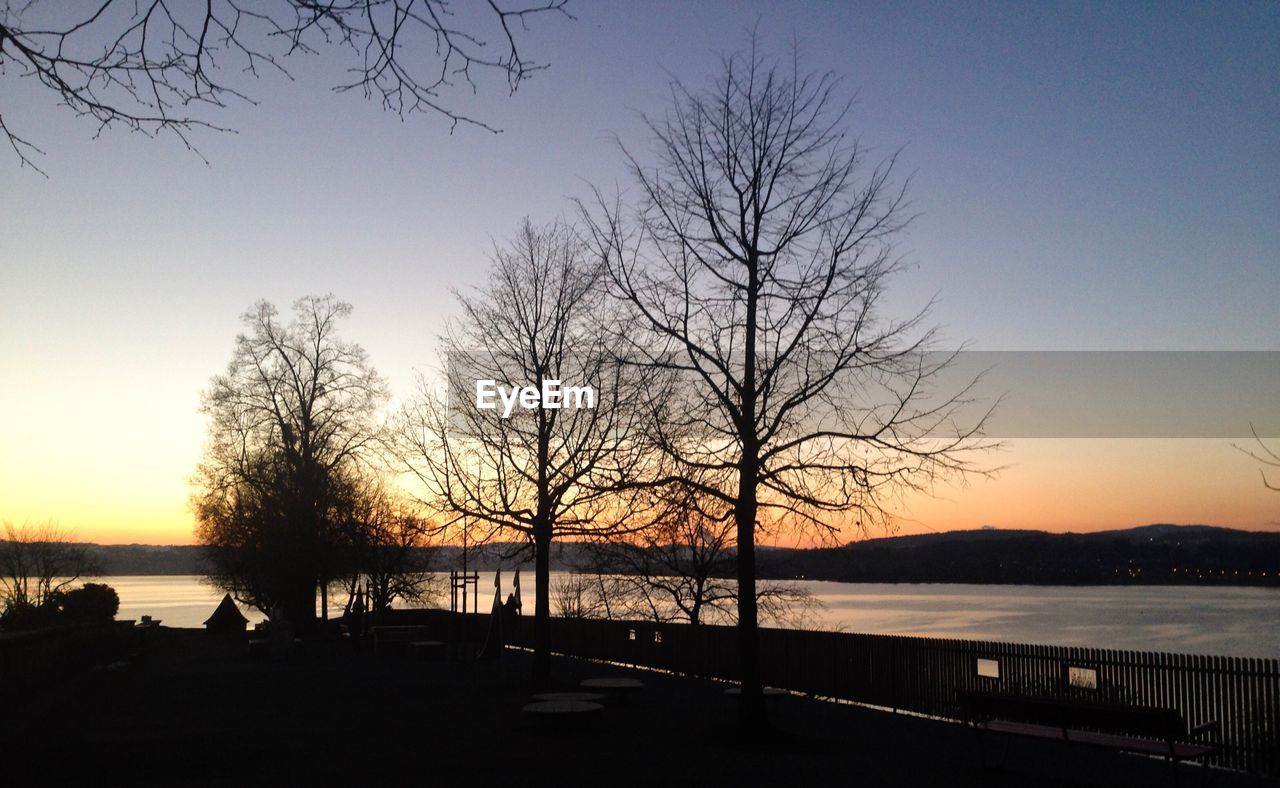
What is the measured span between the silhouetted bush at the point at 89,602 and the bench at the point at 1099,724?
36115mm

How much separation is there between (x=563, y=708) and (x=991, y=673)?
7.98 meters

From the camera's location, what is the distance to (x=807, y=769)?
40.3ft

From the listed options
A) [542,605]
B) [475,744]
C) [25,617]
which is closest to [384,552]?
[25,617]

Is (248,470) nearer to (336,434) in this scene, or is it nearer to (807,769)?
(336,434)

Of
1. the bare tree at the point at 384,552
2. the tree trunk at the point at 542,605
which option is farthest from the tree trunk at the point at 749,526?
the bare tree at the point at 384,552

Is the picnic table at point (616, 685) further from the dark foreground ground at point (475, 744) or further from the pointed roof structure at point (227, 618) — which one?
the pointed roof structure at point (227, 618)

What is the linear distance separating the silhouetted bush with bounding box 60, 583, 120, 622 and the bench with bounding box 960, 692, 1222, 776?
118 ft

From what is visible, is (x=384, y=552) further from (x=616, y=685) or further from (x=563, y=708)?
(x=563, y=708)

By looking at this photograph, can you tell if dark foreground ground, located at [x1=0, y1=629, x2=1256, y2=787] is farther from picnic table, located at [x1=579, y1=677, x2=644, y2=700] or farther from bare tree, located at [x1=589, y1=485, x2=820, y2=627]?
bare tree, located at [x1=589, y1=485, x2=820, y2=627]

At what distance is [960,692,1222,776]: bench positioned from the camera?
9.95 meters

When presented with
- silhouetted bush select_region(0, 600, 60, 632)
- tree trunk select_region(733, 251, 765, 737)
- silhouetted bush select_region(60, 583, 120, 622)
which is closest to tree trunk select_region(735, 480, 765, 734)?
tree trunk select_region(733, 251, 765, 737)

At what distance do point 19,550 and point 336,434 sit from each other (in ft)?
106

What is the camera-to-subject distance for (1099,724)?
10516mm

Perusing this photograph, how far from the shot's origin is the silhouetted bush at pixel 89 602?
39531 millimetres
